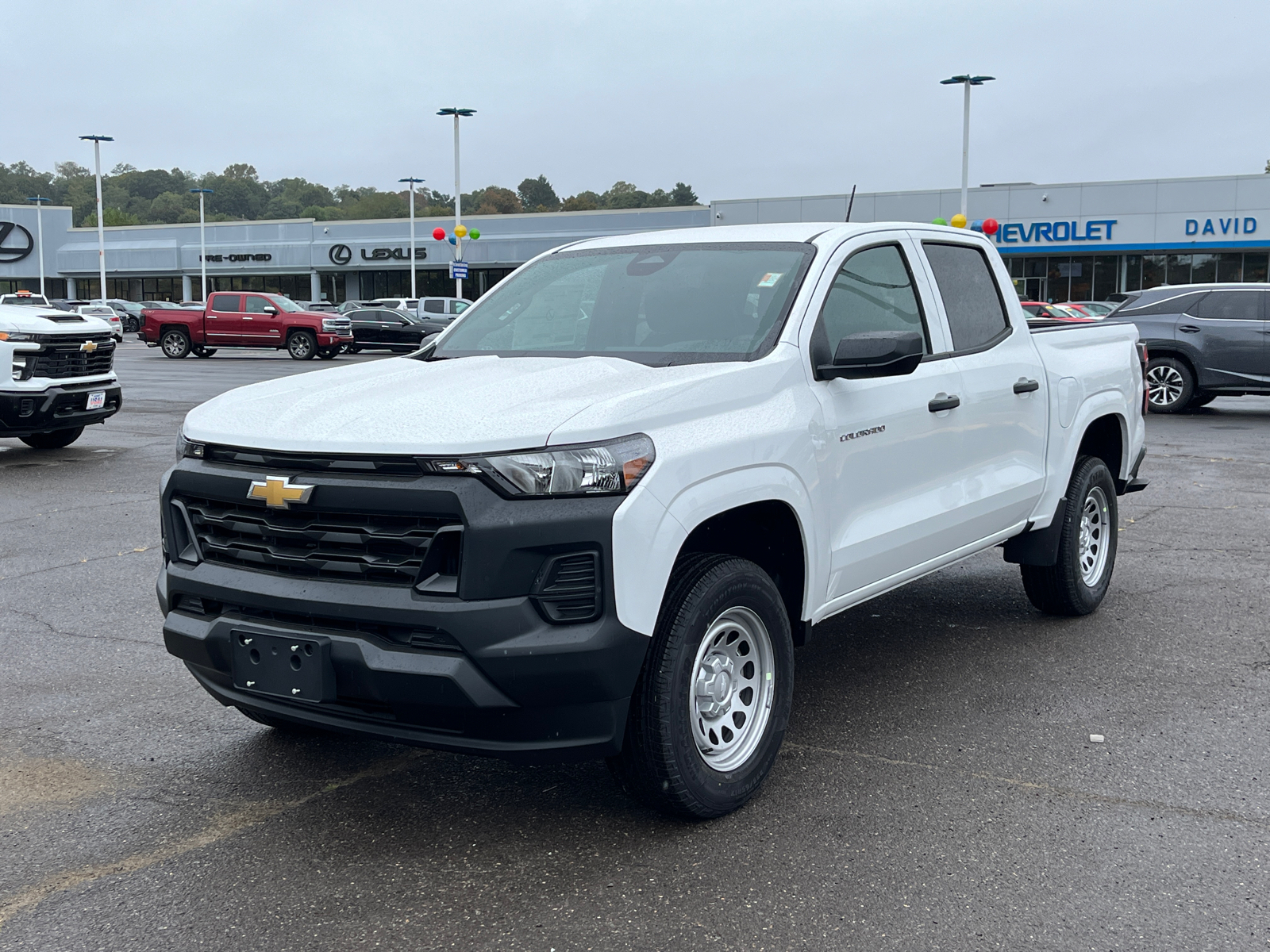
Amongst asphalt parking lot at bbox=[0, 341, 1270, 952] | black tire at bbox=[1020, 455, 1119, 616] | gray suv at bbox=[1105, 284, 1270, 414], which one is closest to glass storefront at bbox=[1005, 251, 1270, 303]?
gray suv at bbox=[1105, 284, 1270, 414]

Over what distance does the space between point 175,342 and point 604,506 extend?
114 ft

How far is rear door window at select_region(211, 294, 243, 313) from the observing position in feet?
113

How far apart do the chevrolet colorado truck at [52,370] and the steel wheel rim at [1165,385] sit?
44.2 feet

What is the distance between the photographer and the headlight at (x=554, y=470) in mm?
3250

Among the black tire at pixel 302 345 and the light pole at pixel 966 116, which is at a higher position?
the light pole at pixel 966 116

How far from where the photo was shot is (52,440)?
13305 mm

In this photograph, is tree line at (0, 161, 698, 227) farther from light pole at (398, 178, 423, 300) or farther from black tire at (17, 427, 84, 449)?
black tire at (17, 427, 84, 449)

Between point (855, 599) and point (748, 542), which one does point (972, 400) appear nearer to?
point (855, 599)

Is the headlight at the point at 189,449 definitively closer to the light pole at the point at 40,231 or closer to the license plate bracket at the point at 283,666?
the license plate bracket at the point at 283,666

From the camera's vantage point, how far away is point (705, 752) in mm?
3736

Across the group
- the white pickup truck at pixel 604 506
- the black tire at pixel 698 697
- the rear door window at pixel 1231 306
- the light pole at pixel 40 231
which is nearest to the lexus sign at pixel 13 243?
the light pole at pixel 40 231

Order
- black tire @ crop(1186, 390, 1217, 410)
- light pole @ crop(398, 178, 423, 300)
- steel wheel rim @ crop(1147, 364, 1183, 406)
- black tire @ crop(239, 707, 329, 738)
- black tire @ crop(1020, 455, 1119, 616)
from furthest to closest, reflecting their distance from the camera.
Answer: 1. light pole @ crop(398, 178, 423, 300)
2. black tire @ crop(1186, 390, 1217, 410)
3. steel wheel rim @ crop(1147, 364, 1183, 406)
4. black tire @ crop(1020, 455, 1119, 616)
5. black tire @ crop(239, 707, 329, 738)

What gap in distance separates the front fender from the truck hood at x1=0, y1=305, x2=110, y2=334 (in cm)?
983

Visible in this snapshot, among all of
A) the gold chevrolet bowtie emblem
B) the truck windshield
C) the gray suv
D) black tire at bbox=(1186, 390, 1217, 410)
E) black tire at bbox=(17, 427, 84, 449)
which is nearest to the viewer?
the gold chevrolet bowtie emblem
